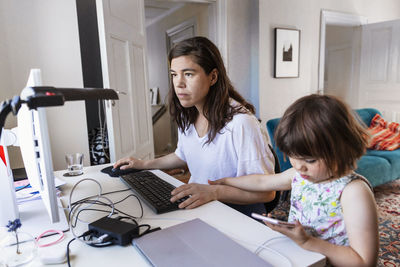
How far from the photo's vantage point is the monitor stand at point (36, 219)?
0.80 metres

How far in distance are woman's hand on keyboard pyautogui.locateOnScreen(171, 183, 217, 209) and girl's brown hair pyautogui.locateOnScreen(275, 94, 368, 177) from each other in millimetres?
316

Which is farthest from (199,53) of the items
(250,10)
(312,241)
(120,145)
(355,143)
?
(250,10)

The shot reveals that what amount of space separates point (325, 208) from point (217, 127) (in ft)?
1.75

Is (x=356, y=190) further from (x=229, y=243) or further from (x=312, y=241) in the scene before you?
(x=229, y=243)

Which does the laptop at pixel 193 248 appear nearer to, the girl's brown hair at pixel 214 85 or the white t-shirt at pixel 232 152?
the white t-shirt at pixel 232 152

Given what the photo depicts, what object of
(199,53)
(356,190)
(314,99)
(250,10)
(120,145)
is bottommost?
(120,145)

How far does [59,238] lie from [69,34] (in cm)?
199

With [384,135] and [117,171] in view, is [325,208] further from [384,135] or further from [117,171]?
[384,135]

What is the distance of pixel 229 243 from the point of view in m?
0.66

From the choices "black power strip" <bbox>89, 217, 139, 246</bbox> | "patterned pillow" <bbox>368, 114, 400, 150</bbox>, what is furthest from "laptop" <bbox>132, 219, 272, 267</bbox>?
"patterned pillow" <bbox>368, 114, 400, 150</bbox>

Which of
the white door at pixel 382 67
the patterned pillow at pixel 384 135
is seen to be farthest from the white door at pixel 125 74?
the white door at pixel 382 67

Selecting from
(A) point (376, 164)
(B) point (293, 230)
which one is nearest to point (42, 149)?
(B) point (293, 230)

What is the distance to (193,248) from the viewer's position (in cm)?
64

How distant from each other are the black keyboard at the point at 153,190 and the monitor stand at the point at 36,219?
0.84 feet
